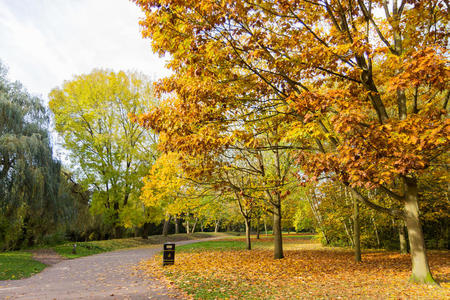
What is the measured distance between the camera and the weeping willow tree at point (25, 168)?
43.3ft

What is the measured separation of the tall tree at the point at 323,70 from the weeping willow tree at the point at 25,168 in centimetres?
1081

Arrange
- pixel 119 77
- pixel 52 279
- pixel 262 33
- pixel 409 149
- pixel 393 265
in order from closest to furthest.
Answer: pixel 409 149
pixel 262 33
pixel 52 279
pixel 393 265
pixel 119 77

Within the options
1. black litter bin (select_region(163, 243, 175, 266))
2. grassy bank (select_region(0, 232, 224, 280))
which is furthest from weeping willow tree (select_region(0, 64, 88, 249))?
black litter bin (select_region(163, 243, 175, 266))

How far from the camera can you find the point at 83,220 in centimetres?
2292

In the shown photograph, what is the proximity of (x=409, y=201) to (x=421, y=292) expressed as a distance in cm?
219

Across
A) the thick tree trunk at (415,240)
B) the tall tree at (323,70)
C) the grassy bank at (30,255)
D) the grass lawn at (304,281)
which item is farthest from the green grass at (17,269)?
the thick tree trunk at (415,240)

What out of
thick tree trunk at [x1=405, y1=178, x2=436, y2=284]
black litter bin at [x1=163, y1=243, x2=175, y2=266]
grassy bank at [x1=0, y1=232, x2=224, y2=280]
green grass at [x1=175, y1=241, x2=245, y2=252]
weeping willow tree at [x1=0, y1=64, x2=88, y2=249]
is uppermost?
weeping willow tree at [x1=0, y1=64, x2=88, y2=249]

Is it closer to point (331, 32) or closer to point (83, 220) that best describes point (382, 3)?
point (331, 32)

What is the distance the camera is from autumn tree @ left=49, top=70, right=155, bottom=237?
76.1ft

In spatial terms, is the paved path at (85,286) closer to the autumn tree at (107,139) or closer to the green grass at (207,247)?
the green grass at (207,247)

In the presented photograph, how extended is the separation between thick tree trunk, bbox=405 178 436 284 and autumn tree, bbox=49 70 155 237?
20.6 m

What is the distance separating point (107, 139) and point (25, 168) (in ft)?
32.3

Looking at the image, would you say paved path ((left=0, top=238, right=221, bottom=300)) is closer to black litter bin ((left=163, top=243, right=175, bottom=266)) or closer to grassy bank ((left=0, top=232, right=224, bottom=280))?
grassy bank ((left=0, top=232, right=224, bottom=280))

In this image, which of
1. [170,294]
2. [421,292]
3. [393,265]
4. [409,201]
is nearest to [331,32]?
[409,201]
